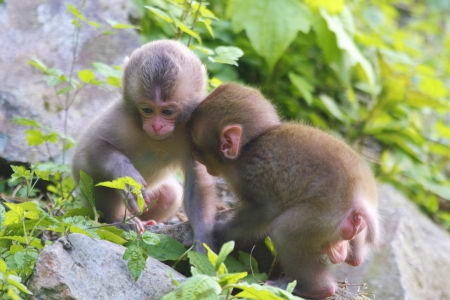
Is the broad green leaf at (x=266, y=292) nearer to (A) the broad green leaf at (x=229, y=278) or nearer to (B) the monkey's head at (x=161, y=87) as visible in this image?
(A) the broad green leaf at (x=229, y=278)

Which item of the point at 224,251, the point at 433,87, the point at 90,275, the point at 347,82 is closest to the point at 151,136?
the point at 90,275

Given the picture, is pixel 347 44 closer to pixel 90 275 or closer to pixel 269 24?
pixel 269 24

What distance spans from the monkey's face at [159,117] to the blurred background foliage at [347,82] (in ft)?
7.42

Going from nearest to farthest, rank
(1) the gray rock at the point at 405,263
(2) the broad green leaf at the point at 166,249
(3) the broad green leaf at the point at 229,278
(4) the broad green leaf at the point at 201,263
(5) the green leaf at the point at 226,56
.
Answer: (3) the broad green leaf at the point at 229,278 → (4) the broad green leaf at the point at 201,263 → (2) the broad green leaf at the point at 166,249 → (5) the green leaf at the point at 226,56 → (1) the gray rock at the point at 405,263

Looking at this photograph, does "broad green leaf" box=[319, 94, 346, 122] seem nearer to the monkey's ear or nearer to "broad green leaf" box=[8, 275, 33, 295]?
the monkey's ear

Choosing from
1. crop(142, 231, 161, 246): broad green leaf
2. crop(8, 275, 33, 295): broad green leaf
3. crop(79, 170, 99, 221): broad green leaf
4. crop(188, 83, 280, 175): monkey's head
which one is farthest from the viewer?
crop(79, 170, 99, 221): broad green leaf

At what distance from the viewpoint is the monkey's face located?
4.39 m

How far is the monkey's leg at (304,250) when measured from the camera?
389 centimetres

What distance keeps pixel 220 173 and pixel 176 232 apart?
42cm

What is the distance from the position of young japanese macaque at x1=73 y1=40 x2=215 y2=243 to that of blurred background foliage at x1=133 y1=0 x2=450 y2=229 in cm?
204

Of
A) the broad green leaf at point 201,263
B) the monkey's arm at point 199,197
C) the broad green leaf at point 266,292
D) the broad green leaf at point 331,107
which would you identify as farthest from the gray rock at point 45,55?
the broad green leaf at point 266,292

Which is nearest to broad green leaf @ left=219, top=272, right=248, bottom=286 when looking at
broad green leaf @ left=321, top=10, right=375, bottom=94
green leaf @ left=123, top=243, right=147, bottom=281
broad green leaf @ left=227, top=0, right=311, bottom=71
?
green leaf @ left=123, top=243, right=147, bottom=281

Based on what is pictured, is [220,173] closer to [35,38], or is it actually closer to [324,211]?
[324,211]

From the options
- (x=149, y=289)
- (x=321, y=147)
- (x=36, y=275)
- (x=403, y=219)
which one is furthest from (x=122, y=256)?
(x=403, y=219)
